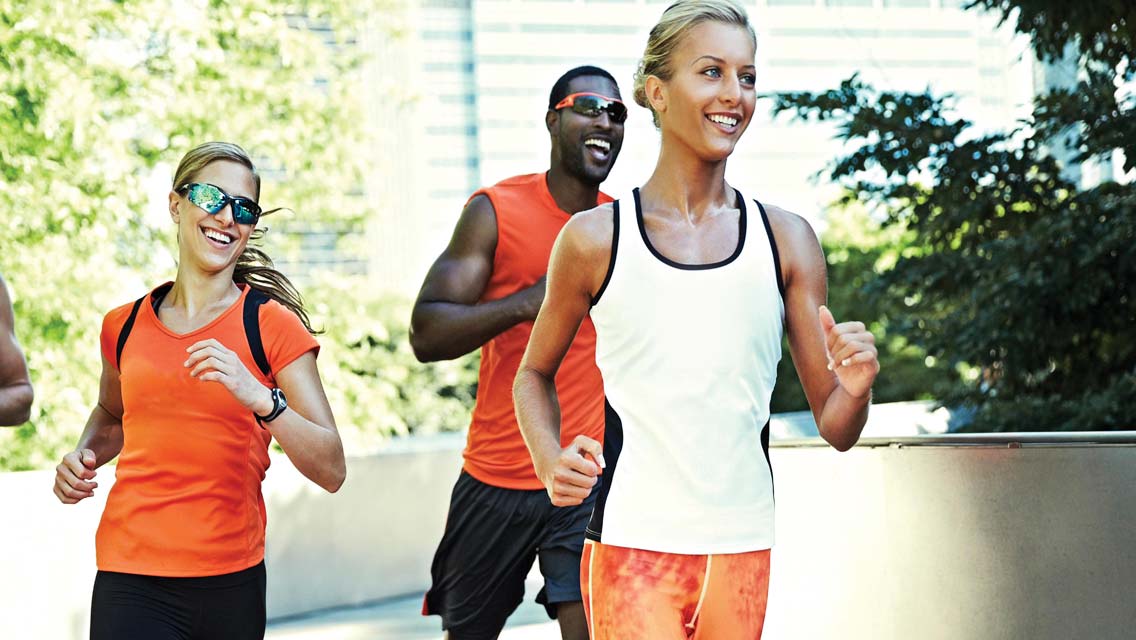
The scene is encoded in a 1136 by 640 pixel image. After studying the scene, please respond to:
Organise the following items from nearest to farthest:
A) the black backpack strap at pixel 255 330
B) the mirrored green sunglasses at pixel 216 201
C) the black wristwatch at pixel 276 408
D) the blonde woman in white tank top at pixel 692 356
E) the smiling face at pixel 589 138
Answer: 1. the blonde woman in white tank top at pixel 692 356
2. the black wristwatch at pixel 276 408
3. the black backpack strap at pixel 255 330
4. the mirrored green sunglasses at pixel 216 201
5. the smiling face at pixel 589 138

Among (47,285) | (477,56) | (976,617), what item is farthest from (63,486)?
(477,56)

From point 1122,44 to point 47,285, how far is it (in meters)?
10.5

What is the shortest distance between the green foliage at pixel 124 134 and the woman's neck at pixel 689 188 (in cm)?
1224

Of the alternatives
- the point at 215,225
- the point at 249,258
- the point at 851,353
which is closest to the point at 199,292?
the point at 215,225

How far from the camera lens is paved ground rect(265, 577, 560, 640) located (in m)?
10.3

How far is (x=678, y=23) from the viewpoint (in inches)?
124

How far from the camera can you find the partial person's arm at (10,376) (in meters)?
4.29

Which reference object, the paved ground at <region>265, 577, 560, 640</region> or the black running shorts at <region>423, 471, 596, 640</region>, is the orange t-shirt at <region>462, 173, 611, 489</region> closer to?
the black running shorts at <region>423, 471, 596, 640</region>

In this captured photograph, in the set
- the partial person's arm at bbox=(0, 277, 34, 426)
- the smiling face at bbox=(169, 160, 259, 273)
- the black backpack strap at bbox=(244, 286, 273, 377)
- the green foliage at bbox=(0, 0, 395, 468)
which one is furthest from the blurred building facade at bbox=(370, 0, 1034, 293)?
the black backpack strap at bbox=(244, 286, 273, 377)

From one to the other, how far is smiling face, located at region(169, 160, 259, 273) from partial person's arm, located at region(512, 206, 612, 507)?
1.07 metres

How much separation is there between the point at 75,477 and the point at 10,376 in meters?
0.61

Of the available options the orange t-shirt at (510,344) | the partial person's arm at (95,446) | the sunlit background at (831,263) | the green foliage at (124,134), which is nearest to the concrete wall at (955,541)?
the sunlit background at (831,263)

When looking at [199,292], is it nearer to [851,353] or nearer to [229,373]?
[229,373]

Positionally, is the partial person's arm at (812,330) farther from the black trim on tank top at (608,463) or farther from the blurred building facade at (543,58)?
the blurred building facade at (543,58)
